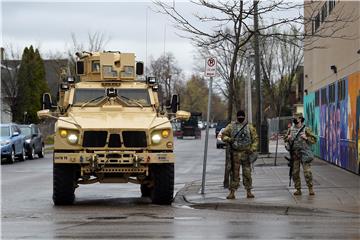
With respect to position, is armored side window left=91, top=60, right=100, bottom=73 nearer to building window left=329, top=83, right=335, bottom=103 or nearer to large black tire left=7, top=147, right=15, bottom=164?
building window left=329, top=83, right=335, bottom=103

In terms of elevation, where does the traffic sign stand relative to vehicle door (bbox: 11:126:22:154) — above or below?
above

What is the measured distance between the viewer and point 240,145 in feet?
48.9

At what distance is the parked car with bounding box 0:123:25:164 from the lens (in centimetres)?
3108

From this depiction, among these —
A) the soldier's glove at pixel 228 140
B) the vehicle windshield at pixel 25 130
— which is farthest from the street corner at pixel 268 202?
the vehicle windshield at pixel 25 130

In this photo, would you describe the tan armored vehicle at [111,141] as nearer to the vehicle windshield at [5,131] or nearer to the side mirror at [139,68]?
the side mirror at [139,68]

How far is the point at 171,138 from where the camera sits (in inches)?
561

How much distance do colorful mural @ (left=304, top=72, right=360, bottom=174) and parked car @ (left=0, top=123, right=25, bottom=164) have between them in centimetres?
1282

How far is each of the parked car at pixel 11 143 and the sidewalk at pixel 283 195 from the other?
13.0 metres

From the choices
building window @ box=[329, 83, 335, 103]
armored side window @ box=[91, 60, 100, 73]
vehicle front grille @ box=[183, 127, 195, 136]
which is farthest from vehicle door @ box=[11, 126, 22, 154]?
vehicle front grille @ box=[183, 127, 195, 136]

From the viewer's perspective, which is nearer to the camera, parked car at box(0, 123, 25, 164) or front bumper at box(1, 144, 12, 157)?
front bumper at box(1, 144, 12, 157)

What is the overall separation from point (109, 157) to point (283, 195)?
12.7 ft

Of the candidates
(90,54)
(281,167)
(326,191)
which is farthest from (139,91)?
(281,167)

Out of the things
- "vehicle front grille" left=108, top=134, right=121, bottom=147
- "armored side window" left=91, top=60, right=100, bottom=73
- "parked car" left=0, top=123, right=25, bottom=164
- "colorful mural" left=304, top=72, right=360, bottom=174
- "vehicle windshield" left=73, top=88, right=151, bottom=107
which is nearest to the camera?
"vehicle front grille" left=108, top=134, right=121, bottom=147

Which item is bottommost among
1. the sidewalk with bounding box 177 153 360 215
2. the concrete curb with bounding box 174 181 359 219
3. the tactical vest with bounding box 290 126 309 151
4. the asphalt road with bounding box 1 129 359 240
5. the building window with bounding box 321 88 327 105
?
the asphalt road with bounding box 1 129 359 240
